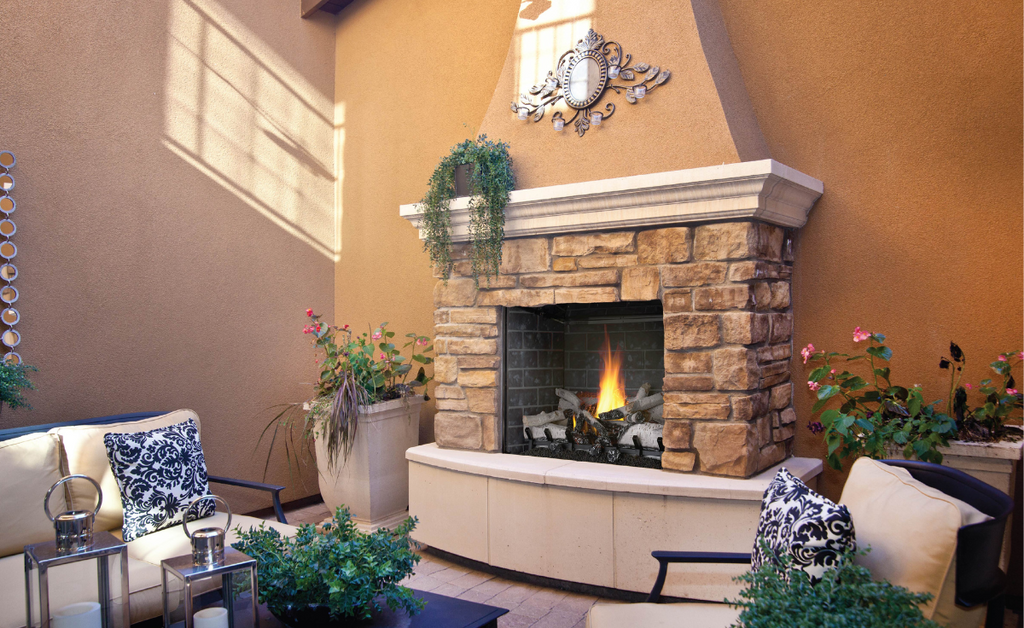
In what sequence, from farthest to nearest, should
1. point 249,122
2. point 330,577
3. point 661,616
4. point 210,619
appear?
point 249,122, point 661,616, point 330,577, point 210,619

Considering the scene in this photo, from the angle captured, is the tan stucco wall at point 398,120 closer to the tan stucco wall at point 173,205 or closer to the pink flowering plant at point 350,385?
the tan stucco wall at point 173,205

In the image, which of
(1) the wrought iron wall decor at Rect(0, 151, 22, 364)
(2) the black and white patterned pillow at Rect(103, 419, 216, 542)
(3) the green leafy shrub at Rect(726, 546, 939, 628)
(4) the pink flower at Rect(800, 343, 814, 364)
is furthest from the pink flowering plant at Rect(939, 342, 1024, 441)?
(1) the wrought iron wall decor at Rect(0, 151, 22, 364)

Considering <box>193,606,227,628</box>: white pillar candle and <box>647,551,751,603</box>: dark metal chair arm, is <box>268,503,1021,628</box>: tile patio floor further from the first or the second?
<box>193,606,227,628</box>: white pillar candle

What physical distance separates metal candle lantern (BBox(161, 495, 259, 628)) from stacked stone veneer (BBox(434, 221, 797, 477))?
1871 mm

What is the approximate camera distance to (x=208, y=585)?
5.01 ft

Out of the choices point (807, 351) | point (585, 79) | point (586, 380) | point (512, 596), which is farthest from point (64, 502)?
point (807, 351)

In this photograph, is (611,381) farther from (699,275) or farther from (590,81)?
(590,81)

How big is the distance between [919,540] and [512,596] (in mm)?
1870

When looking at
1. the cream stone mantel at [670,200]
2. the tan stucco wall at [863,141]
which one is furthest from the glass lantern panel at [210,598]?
the tan stucco wall at [863,141]

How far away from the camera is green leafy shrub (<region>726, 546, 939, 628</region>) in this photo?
1.26 metres

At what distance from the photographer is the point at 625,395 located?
374 centimetres

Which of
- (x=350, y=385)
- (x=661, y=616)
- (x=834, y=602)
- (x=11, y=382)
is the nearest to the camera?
(x=834, y=602)

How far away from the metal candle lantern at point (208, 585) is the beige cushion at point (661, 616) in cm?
92

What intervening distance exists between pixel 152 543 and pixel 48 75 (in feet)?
7.83
